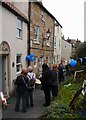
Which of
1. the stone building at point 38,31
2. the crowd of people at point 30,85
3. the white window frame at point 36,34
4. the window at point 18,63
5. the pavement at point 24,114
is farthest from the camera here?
the white window frame at point 36,34

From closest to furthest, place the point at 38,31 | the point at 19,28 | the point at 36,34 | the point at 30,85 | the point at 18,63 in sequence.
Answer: the point at 30,85 < the point at 18,63 < the point at 19,28 < the point at 36,34 < the point at 38,31

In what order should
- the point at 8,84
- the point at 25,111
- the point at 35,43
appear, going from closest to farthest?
the point at 25,111
the point at 8,84
the point at 35,43

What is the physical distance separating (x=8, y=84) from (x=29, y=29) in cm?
572

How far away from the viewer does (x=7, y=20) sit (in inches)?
484

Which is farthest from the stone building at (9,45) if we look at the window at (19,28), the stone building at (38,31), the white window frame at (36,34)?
the white window frame at (36,34)

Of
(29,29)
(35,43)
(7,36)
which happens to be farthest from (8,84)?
(35,43)

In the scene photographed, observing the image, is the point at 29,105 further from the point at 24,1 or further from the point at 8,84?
the point at 24,1

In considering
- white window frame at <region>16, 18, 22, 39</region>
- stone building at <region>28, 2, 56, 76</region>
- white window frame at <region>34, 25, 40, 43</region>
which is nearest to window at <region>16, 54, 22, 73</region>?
A: white window frame at <region>16, 18, 22, 39</region>

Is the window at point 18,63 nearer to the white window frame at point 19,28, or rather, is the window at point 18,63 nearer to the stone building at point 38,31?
the white window frame at point 19,28

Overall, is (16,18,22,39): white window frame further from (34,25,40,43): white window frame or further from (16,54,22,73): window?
(34,25,40,43): white window frame

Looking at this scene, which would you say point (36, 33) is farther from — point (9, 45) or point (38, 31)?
point (9, 45)

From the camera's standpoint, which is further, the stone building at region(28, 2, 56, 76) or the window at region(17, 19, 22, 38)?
the stone building at region(28, 2, 56, 76)

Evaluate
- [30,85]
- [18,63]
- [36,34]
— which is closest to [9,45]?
[18,63]

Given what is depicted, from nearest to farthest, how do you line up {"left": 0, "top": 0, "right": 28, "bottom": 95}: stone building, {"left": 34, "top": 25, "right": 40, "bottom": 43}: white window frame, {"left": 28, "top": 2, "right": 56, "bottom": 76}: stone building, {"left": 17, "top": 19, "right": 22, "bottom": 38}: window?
{"left": 0, "top": 0, "right": 28, "bottom": 95}: stone building < {"left": 17, "top": 19, "right": 22, "bottom": 38}: window < {"left": 28, "top": 2, "right": 56, "bottom": 76}: stone building < {"left": 34, "top": 25, "right": 40, "bottom": 43}: white window frame
